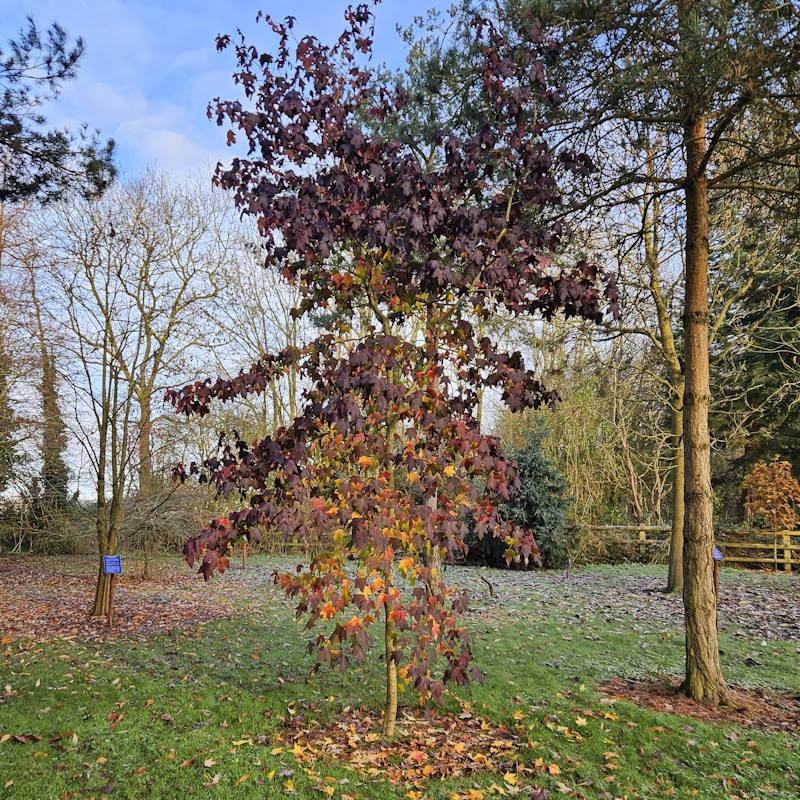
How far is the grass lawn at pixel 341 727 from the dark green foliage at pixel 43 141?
4.45 metres

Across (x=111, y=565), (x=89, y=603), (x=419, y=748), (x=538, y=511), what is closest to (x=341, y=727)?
(x=419, y=748)

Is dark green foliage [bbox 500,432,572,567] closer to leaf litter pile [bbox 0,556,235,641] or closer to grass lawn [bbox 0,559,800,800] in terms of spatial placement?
leaf litter pile [bbox 0,556,235,641]

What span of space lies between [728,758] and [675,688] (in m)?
1.33

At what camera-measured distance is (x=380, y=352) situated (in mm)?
3557

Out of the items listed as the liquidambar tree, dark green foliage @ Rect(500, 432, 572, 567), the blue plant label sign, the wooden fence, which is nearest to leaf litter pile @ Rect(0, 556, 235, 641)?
the blue plant label sign

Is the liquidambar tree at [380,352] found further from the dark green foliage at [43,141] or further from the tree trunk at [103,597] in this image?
the tree trunk at [103,597]

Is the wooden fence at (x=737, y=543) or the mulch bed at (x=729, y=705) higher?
the wooden fence at (x=737, y=543)

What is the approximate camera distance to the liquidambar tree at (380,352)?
11.7 ft

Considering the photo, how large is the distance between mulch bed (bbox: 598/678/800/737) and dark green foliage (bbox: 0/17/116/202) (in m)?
6.67

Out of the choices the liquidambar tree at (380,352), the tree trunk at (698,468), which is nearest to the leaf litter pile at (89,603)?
the liquidambar tree at (380,352)

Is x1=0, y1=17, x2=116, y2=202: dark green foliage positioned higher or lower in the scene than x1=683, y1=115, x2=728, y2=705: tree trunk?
higher

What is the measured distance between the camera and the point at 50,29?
5445mm

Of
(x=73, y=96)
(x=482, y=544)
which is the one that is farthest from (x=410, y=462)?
(x=482, y=544)

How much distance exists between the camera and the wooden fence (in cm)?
1368
